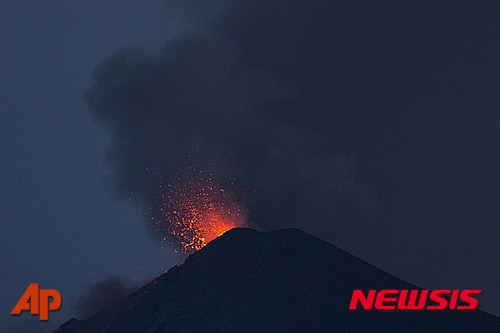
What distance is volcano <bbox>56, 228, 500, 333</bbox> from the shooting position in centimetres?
5497

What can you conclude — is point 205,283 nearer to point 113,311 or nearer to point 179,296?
point 179,296

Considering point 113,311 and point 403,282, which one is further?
point 113,311

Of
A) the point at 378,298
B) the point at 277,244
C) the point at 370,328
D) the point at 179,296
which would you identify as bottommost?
the point at 370,328

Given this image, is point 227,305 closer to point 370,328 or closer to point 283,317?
point 283,317

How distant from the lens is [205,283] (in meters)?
65.4

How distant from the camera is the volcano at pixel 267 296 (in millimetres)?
54969

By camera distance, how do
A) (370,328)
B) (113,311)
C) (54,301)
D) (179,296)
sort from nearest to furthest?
(370,328), (54,301), (179,296), (113,311)

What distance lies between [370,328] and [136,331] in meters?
27.0

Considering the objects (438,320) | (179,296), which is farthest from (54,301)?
(438,320)

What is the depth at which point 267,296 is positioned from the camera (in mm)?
59438

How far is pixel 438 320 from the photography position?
55938 mm

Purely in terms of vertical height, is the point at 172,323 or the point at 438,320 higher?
the point at 172,323

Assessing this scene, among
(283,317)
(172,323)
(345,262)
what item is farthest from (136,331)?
(345,262)

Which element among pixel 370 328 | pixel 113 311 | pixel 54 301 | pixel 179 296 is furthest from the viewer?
pixel 113 311
